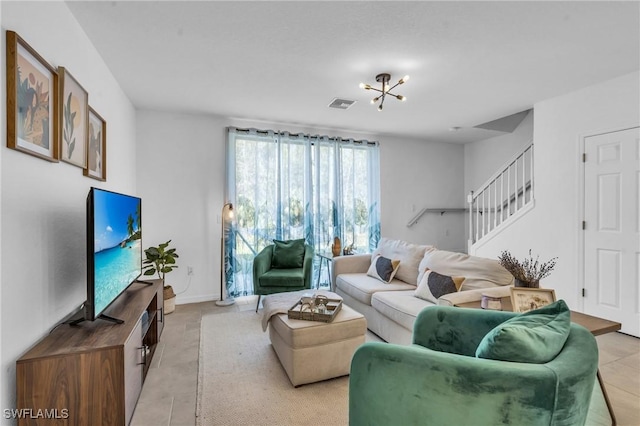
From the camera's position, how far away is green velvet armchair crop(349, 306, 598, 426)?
2.93 ft

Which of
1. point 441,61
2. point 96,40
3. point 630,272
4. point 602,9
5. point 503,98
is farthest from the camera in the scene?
point 503,98

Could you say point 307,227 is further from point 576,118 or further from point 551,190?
point 576,118

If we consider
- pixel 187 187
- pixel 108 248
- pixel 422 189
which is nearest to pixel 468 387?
pixel 108 248

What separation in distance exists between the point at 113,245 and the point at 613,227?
4.35m

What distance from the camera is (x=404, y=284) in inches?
124

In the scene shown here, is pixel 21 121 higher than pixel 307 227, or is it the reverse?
pixel 21 121

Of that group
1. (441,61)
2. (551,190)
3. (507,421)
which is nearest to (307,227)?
(441,61)

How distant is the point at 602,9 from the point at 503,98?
1.59 m

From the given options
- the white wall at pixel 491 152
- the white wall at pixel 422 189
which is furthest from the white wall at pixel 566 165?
the white wall at pixel 422 189

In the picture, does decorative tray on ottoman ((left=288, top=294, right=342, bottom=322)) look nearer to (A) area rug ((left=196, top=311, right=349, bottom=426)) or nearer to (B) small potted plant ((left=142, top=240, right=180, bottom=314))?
(A) area rug ((left=196, top=311, right=349, bottom=426))

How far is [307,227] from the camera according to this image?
4.56m

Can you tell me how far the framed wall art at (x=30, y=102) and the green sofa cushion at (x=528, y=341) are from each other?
2099 millimetres

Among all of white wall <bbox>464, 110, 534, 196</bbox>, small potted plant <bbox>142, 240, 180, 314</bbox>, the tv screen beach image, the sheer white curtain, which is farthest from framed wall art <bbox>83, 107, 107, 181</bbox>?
white wall <bbox>464, 110, 534, 196</bbox>

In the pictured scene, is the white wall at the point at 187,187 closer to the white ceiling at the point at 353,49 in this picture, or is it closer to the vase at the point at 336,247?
the white ceiling at the point at 353,49
